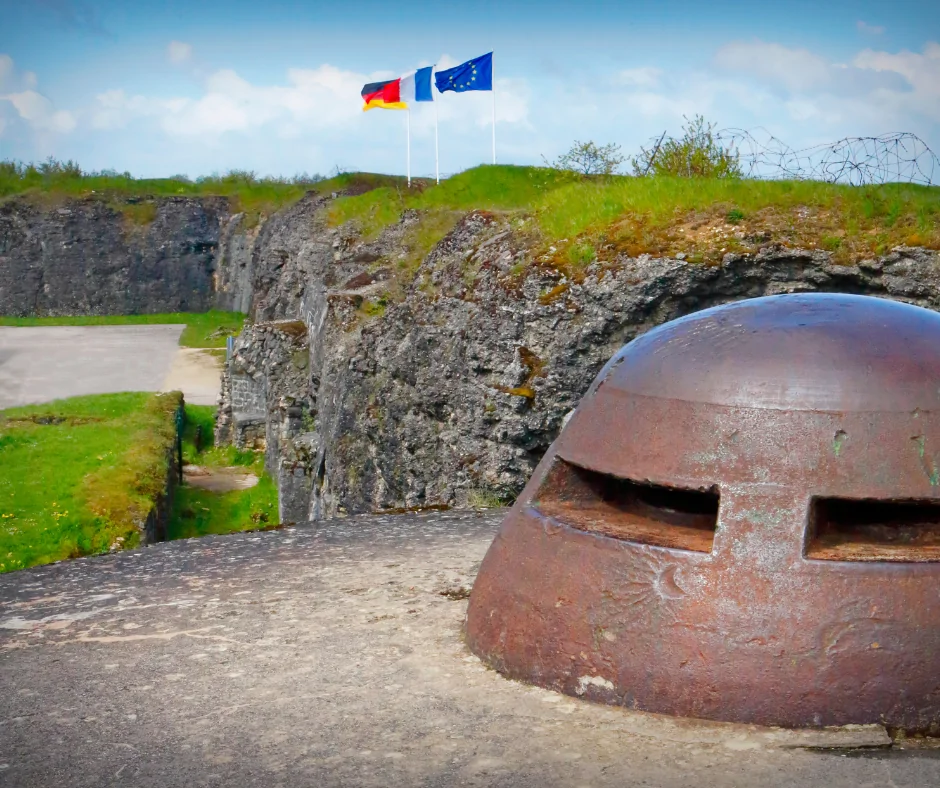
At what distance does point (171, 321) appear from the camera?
38125mm

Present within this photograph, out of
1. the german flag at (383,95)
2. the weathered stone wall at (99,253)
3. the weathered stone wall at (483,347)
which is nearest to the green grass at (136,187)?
the weathered stone wall at (99,253)

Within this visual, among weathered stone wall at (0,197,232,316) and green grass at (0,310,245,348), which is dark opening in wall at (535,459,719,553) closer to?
green grass at (0,310,245,348)

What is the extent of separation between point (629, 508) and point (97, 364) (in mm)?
25580

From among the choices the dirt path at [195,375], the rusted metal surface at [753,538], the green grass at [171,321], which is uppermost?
the rusted metal surface at [753,538]

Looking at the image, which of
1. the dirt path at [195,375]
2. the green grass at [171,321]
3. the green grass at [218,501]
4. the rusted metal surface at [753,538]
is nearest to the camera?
the rusted metal surface at [753,538]

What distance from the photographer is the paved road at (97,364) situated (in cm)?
2470

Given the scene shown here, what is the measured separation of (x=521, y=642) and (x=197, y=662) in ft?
4.21

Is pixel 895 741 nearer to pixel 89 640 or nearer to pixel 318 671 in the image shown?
pixel 318 671

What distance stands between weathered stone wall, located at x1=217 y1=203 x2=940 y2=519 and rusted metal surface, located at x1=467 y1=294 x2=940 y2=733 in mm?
4320

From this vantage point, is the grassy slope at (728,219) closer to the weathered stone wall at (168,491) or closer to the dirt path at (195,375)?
the weathered stone wall at (168,491)

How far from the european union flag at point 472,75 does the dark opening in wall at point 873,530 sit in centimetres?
1562

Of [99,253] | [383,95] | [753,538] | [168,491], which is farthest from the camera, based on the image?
[99,253]

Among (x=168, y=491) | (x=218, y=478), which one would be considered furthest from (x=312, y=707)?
(x=218, y=478)

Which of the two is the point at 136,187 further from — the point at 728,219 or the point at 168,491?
the point at 728,219
